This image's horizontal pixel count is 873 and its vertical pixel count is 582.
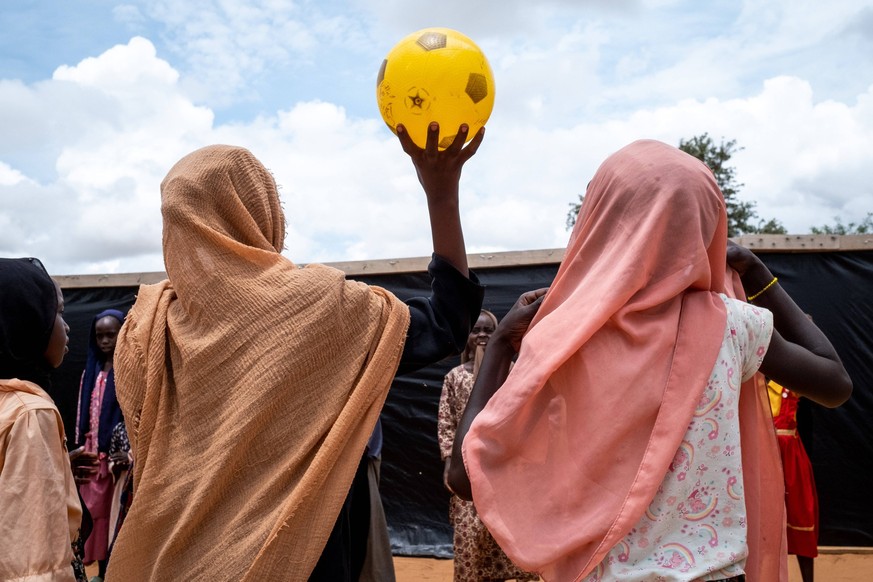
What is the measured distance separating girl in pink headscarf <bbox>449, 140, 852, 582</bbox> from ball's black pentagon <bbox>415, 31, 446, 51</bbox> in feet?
2.42

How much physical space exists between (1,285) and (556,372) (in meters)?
1.67

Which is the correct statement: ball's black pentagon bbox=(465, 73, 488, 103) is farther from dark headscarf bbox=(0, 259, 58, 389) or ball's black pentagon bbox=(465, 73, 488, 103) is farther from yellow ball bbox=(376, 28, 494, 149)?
dark headscarf bbox=(0, 259, 58, 389)

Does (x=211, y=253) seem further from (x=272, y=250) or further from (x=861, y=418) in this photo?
(x=861, y=418)

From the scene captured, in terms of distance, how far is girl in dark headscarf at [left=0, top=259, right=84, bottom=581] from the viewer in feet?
6.53

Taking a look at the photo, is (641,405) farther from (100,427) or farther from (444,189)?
(100,427)

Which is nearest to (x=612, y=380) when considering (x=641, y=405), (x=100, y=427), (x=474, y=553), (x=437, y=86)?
(x=641, y=405)

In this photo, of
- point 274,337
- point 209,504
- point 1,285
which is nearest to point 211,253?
point 274,337

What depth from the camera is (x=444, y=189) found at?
6.50 ft

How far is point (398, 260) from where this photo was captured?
866 cm

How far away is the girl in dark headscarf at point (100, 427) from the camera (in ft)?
20.5

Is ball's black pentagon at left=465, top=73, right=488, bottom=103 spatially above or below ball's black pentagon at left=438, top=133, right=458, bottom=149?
above

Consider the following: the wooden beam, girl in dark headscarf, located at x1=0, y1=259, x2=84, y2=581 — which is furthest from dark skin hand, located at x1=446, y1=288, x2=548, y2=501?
the wooden beam

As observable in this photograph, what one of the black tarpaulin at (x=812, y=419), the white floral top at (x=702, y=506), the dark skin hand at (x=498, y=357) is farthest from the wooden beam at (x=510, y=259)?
the white floral top at (x=702, y=506)

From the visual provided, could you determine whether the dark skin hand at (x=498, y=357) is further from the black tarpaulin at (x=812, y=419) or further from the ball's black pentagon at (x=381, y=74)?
the black tarpaulin at (x=812, y=419)
